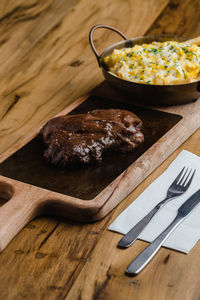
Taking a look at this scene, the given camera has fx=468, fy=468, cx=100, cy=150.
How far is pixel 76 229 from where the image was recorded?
1516mm

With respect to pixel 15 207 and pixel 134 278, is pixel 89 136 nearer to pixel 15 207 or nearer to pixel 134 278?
pixel 15 207

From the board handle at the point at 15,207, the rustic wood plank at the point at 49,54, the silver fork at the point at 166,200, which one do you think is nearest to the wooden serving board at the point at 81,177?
the board handle at the point at 15,207

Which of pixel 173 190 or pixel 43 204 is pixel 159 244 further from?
pixel 43 204

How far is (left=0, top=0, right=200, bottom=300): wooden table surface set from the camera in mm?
1299

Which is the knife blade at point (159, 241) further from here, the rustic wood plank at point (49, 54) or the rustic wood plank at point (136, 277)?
the rustic wood plank at point (49, 54)

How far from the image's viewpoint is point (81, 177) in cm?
168

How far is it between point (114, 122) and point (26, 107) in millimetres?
657

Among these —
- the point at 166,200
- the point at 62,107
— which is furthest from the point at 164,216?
the point at 62,107

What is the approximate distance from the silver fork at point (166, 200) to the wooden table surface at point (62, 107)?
0.09ft

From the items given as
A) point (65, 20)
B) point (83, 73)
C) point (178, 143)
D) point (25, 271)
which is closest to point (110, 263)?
point (25, 271)

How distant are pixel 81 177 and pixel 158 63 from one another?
2.40 feet

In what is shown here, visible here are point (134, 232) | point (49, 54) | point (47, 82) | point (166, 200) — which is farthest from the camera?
point (49, 54)

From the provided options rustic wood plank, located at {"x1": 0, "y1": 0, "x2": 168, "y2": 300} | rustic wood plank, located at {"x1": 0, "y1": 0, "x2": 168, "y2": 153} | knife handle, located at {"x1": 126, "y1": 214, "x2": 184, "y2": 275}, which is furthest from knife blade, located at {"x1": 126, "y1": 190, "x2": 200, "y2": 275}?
rustic wood plank, located at {"x1": 0, "y1": 0, "x2": 168, "y2": 153}

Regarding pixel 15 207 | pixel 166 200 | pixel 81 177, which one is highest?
pixel 15 207
